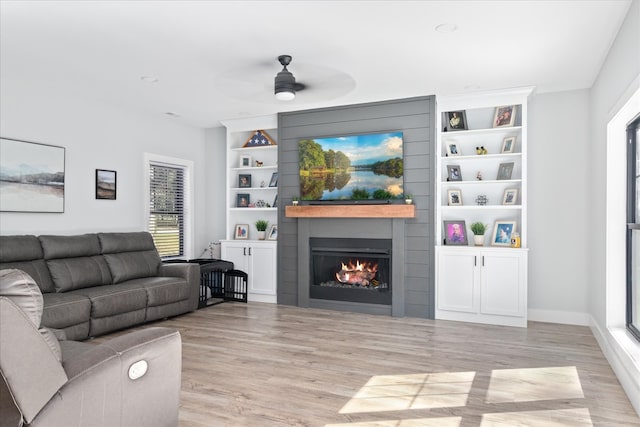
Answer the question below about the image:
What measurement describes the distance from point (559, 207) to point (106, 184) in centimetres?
546

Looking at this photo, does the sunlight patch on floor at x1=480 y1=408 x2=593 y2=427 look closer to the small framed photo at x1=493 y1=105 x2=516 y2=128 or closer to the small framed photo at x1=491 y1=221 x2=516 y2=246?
the small framed photo at x1=491 y1=221 x2=516 y2=246

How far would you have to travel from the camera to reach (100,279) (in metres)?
4.63

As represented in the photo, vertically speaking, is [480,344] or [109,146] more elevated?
[109,146]

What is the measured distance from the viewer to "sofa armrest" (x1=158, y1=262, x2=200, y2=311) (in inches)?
206

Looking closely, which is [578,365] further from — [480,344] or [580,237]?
[580,237]

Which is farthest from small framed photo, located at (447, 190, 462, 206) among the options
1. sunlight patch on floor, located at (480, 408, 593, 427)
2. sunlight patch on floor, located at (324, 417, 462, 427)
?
sunlight patch on floor, located at (324, 417, 462, 427)

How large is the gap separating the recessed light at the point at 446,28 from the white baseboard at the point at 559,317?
340cm

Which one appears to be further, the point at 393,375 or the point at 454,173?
the point at 454,173

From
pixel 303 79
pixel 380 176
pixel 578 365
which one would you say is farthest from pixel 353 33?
pixel 578 365

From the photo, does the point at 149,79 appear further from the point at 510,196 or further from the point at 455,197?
the point at 510,196

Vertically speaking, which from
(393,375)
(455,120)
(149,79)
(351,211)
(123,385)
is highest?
(149,79)

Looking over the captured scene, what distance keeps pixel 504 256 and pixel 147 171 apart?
15.5ft

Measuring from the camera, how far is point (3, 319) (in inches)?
58.7

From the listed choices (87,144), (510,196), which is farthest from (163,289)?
(510,196)
